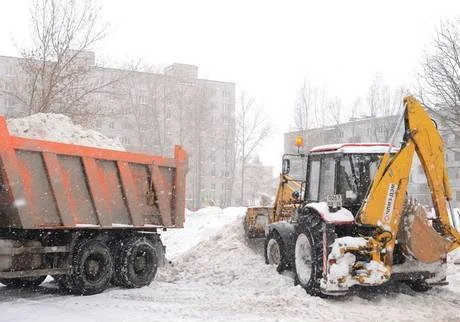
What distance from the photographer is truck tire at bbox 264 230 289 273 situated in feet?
35.2

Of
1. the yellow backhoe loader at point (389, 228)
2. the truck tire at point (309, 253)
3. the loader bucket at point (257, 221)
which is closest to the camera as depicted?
the yellow backhoe loader at point (389, 228)

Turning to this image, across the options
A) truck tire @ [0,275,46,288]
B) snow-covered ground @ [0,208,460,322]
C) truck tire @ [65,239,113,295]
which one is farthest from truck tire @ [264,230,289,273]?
truck tire @ [0,275,46,288]

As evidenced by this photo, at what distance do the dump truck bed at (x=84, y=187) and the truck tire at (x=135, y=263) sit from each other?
371mm

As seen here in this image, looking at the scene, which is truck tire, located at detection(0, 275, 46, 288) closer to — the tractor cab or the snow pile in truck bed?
the snow pile in truck bed

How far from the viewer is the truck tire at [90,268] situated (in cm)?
924

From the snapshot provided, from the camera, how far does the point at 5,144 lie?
26.6ft

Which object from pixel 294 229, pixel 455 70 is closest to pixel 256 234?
pixel 294 229

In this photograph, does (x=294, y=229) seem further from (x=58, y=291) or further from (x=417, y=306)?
(x=58, y=291)

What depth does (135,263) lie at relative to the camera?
10.4 metres

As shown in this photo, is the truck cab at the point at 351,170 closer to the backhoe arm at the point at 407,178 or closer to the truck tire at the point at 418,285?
the backhoe arm at the point at 407,178

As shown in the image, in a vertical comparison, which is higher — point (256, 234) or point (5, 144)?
point (5, 144)

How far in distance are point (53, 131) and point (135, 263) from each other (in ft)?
9.54

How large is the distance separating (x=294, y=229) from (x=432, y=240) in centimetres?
284

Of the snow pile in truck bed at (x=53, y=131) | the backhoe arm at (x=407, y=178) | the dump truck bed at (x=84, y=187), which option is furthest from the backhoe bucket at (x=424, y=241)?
the snow pile in truck bed at (x=53, y=131)
